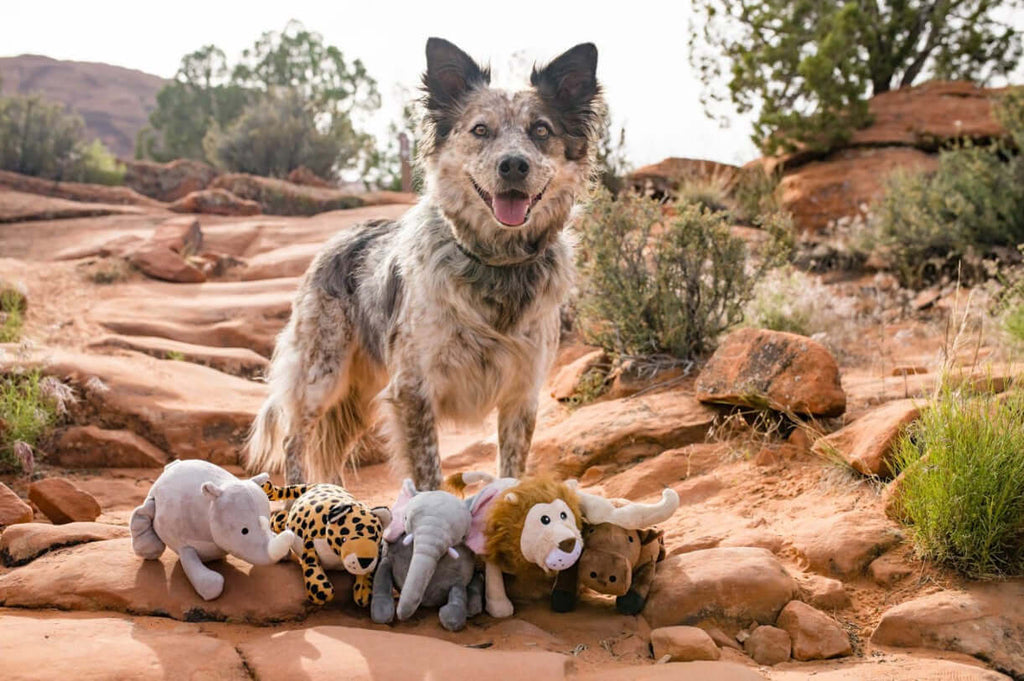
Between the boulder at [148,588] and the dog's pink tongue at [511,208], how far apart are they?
73.1 inches

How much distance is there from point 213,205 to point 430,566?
15.6 metres

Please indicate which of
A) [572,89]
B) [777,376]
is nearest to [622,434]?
[777,376]

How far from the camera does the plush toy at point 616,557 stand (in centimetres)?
320

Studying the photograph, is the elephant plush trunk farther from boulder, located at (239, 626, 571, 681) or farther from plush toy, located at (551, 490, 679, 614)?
plush toy, located at (551, 490, 679, 614)

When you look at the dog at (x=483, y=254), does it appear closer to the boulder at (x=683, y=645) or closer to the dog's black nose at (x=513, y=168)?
the dog's black nose at (x=513, y=168)

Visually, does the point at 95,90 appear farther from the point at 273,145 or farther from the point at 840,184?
the point at 840,184

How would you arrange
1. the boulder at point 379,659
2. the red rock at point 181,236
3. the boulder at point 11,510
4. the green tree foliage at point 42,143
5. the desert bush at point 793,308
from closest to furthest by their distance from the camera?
the boulder at point 379,659
the boulder at point 11,510
the desert bush at point 793,308
the red rock at point 181,236
the green tree foliage at point 42,143

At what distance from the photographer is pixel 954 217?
11.1 meters

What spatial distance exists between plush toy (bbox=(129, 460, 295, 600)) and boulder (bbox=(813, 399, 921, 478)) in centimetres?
302

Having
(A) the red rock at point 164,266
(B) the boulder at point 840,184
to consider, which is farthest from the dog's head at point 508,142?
(B) the boulder at point 840,184

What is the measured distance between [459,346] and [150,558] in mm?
1732

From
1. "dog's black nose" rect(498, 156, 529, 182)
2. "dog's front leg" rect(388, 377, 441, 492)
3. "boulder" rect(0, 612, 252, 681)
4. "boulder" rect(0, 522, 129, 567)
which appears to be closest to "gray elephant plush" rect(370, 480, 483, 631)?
"boulder" rect(0, 612, 252, 681)

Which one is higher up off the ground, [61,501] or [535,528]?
[535,528]

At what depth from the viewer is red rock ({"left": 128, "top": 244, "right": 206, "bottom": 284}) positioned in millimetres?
11781
